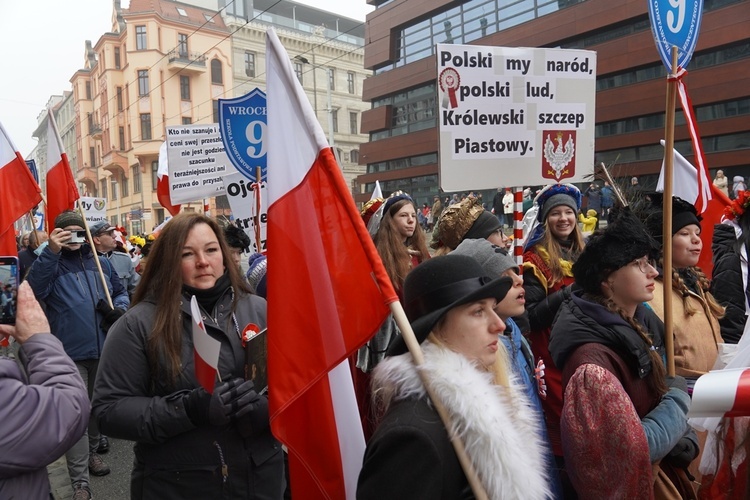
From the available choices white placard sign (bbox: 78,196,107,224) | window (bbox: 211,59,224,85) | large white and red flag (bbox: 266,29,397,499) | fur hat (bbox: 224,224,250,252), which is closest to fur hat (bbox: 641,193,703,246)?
large white and red flag (bbox: 266,29,397,499)

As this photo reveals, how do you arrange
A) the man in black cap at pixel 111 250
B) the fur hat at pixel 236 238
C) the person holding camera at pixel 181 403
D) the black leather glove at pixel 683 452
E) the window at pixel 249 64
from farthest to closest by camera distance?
the window at pixel 249 64 < the man in black cap at pixel 111 250 < the fur hat at pixel 236 238 < the black leather glove at pixel 683 452 < the person holding camera at pixel 181 403

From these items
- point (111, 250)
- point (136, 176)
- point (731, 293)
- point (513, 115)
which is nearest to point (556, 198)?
point (513, 115)

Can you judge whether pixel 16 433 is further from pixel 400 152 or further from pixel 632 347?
pixel 400 152

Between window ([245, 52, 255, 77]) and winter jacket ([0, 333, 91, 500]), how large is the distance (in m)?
56.2

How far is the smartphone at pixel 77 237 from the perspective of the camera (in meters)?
4.80

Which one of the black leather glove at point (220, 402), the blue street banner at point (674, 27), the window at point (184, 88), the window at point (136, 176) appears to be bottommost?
the black leather glove at point (220, 402)

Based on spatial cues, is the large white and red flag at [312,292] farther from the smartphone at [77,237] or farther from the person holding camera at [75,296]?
the smartphone at [77,237]

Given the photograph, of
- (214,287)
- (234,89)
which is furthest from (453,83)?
(234,89)

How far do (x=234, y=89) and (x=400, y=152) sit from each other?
22.0 m

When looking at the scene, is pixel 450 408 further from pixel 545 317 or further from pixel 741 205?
pixel 741 205

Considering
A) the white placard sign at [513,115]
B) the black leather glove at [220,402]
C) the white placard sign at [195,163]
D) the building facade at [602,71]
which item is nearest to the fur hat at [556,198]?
the white placard sign at [513,115]

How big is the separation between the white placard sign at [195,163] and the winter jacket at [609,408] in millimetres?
5582

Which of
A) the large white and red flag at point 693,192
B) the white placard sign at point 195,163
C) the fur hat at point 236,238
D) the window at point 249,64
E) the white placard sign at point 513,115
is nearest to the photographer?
the white placard sign at point 513,115

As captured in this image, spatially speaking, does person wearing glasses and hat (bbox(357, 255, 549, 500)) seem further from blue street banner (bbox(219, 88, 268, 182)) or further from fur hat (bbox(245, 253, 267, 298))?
blue street banner (bbox(219, 88, 268, 182))
